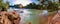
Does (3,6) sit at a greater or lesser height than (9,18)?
greater

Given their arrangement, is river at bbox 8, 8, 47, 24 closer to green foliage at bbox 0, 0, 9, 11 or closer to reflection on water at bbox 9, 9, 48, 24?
reflection on water at bbox 9, 9, 48, 24

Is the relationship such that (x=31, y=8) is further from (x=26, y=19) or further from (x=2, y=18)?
(x=2, y=18)

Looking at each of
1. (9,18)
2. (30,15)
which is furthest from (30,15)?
(9,18)

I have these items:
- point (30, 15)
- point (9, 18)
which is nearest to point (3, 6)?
point (9, 18)

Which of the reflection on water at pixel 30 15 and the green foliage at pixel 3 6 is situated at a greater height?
the green foliage at pixel 3 6

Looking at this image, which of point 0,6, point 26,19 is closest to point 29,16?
point 26,19

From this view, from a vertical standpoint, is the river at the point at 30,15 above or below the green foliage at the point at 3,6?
below

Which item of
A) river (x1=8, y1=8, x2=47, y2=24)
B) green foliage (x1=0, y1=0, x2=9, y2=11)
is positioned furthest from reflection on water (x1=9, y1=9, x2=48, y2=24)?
green foliage (x1=0, y1=0, x2=9, y2=11)

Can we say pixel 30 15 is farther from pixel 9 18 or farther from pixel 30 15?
pixel 9 18

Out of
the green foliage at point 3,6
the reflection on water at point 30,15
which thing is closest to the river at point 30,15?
the reflection on water at point 30,15

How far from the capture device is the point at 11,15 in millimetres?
970

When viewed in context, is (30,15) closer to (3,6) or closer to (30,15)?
(30,15)

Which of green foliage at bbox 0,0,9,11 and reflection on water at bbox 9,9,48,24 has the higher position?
green foliage at bbox 0,0,9,11

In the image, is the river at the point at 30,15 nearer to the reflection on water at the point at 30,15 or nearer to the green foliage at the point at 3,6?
the reflection on water at the point at 30,15
